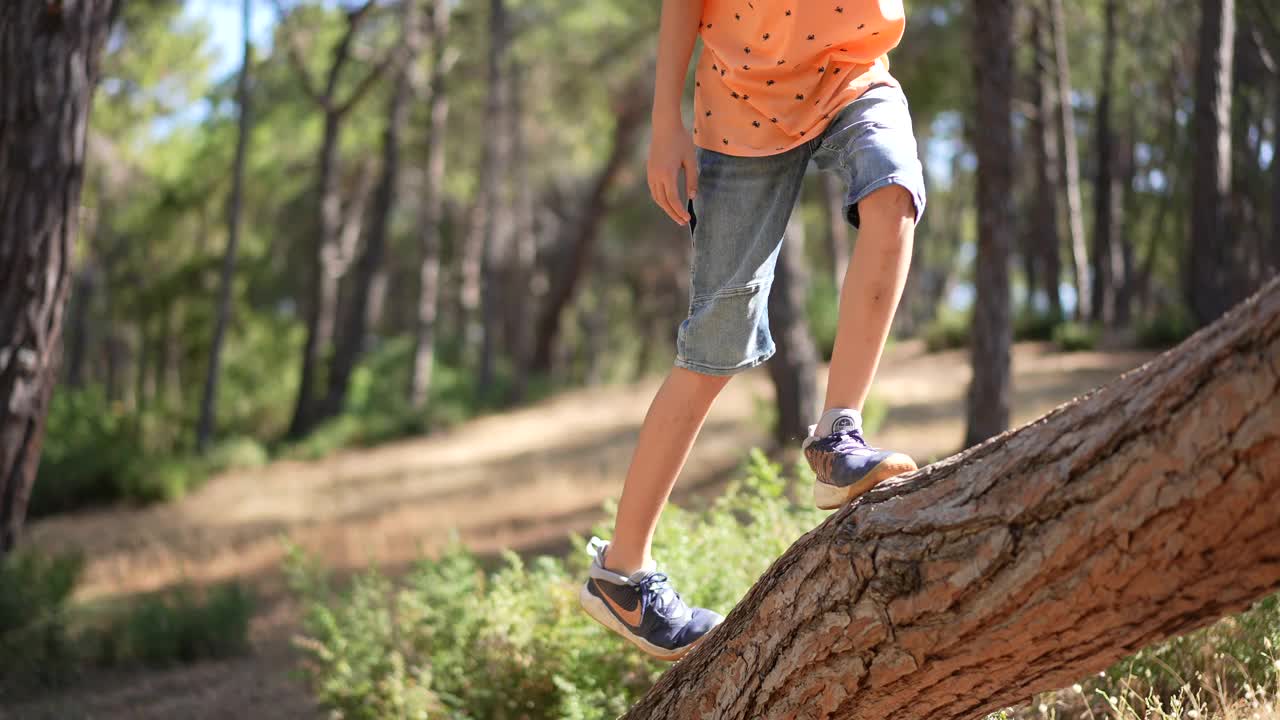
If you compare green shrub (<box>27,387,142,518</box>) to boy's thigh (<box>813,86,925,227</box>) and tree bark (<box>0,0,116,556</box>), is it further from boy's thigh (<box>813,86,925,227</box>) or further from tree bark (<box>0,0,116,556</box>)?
boy's thigh (<box>813,86,925,227</box>)

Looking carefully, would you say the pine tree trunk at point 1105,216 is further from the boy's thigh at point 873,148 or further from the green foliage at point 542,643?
the boy's thigh at point 873,148

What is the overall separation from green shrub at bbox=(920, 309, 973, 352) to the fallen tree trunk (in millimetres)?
12979

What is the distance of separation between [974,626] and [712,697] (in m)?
0.70

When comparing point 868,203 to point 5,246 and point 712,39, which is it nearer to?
point 712,39

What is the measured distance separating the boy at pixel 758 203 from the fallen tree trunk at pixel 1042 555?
248 millimetres

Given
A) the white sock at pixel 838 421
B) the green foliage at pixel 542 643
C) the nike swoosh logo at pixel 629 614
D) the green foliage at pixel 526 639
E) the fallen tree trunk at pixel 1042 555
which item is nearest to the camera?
the fallen tree trunk at pixel 1042 555

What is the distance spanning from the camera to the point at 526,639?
12.3 ft

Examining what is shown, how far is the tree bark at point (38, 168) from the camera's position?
4.75 m

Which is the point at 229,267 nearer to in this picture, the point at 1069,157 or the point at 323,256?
the point at 323,256

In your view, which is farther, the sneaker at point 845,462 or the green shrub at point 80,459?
the green shrub at point 80,459

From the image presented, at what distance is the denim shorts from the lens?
7.98ft

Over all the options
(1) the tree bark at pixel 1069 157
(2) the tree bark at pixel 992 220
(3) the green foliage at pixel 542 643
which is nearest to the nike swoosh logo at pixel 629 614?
(3) the green foliage at pixel 542 643

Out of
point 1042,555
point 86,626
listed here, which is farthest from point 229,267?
point 1042,555

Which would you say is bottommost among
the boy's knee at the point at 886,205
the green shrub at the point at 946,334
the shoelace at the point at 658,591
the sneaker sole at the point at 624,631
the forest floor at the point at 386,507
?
the forest floor at the point at 386,507
